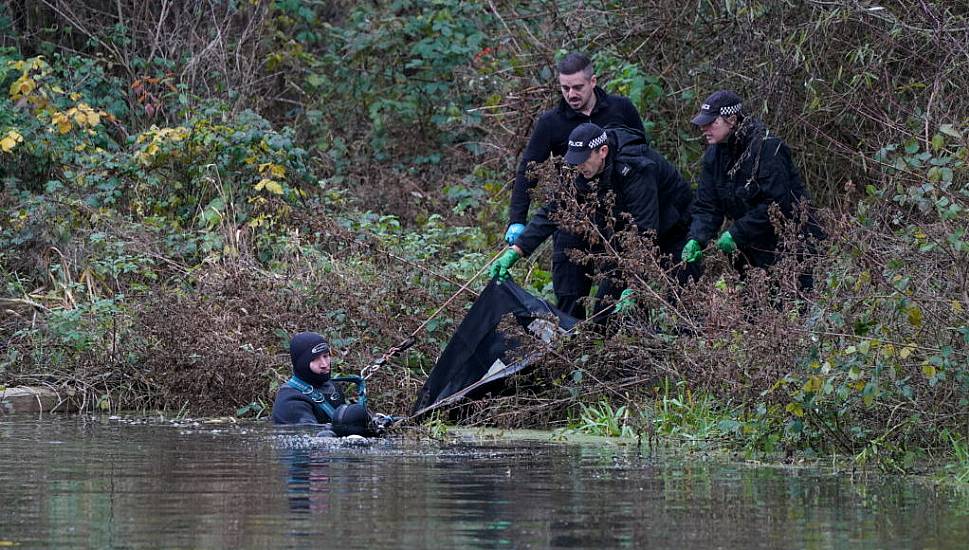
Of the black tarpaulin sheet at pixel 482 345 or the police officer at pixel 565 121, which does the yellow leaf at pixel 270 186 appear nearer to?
the police officer at pixel 565 121

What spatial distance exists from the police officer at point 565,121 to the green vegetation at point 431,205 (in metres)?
0.74

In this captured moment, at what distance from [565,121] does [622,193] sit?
0.91 m

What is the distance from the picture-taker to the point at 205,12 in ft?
62.2

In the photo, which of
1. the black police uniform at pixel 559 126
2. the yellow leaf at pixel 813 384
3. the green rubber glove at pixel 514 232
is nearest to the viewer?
the yellow leaf at pixel 813 384

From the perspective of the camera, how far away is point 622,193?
1070 cm

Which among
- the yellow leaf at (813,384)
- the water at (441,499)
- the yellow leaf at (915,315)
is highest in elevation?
the yellow leaf at (915,315)

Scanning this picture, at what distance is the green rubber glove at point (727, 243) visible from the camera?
10961 mm

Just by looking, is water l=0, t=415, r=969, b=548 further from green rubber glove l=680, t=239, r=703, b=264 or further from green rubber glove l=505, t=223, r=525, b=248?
green rubber glove l=505, t=223, r=525, b=248

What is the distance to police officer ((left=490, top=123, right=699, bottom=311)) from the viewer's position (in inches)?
412

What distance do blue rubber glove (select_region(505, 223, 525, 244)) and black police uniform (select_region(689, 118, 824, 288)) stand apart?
1.16m

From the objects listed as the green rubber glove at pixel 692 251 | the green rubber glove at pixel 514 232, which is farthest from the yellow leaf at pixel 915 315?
the green rubber glove at pixel 514 232

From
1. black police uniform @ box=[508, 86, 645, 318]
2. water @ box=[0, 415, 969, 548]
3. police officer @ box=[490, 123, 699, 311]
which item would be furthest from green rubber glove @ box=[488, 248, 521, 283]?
water @ box=[0, 415, 969, 548]

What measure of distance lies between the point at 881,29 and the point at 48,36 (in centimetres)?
1064

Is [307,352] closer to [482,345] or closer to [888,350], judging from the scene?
[482,345]
